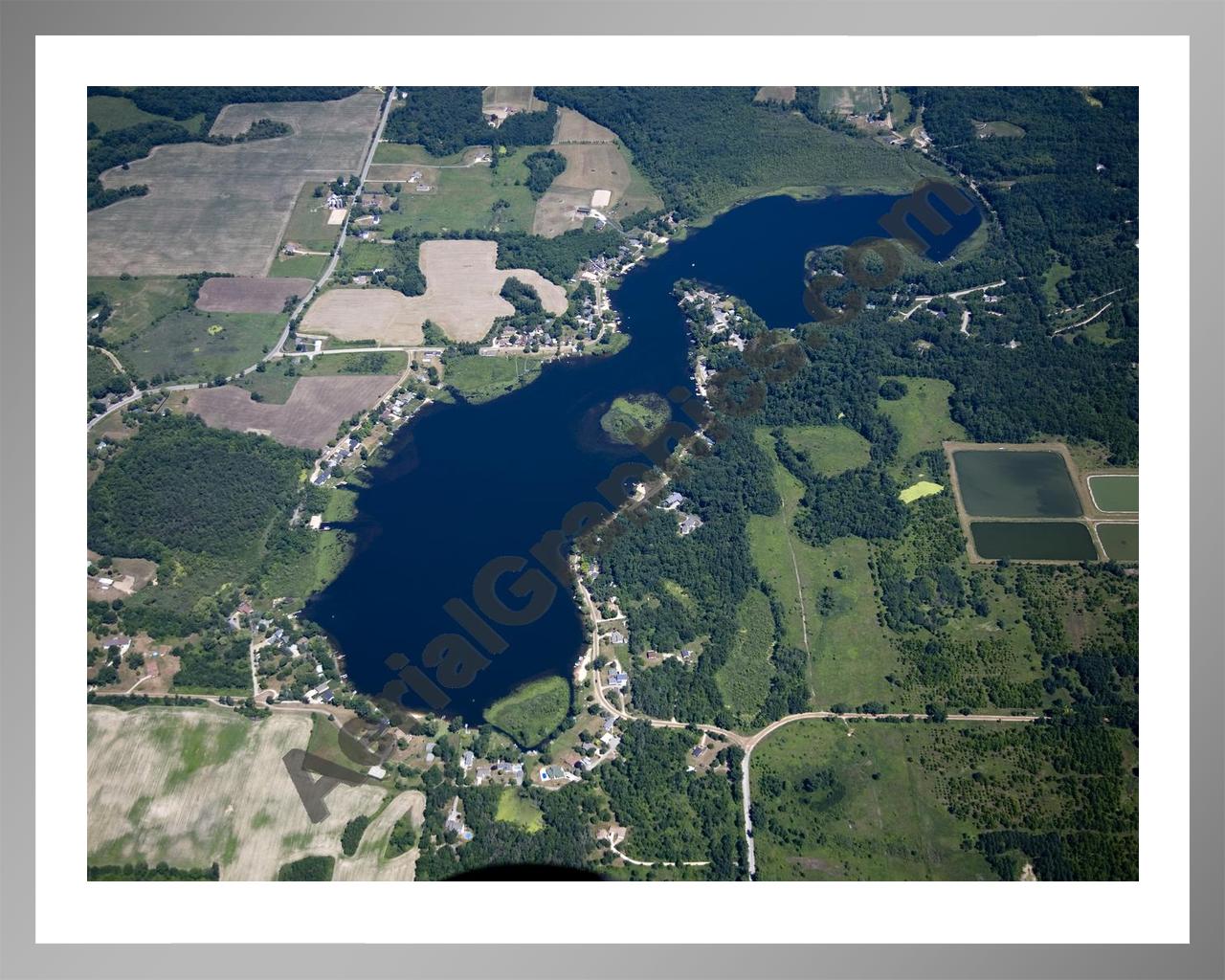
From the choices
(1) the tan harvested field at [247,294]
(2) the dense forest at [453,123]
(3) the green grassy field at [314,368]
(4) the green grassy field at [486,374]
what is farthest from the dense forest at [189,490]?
(2) the dense forest at [453,123]

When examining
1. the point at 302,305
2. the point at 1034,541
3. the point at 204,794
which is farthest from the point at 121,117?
the point at 1034,541

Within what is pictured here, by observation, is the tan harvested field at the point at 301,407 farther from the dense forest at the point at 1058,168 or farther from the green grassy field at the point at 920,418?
the dense forest at the point at 1058,168

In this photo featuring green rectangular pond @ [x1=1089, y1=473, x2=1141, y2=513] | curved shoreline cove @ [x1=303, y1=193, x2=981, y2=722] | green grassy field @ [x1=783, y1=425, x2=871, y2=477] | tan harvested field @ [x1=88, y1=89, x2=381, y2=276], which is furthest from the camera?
tan harvested field @ [x1=88, y1=89, x2=381, y2=276]

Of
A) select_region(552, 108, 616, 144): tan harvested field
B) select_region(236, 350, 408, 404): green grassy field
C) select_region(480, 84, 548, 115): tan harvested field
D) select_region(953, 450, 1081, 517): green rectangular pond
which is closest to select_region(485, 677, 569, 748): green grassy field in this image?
select_region(953, 450, 1081, 517): green rectangular pond

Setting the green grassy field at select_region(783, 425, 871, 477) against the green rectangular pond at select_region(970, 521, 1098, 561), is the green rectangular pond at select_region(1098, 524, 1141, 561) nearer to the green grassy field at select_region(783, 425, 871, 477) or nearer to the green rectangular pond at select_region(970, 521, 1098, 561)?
the green rectangular pond at select_region(970, 521, 1098, 561)

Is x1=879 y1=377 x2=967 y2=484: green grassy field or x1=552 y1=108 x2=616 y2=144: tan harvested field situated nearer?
x1=879 y1=377 x2=967 y2=484: green grassy field

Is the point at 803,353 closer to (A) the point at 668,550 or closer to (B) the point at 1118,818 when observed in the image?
(A) the point at 668,550

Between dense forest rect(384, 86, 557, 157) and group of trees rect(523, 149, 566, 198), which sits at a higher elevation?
dense forest rect(384, 86, 557, 157)
